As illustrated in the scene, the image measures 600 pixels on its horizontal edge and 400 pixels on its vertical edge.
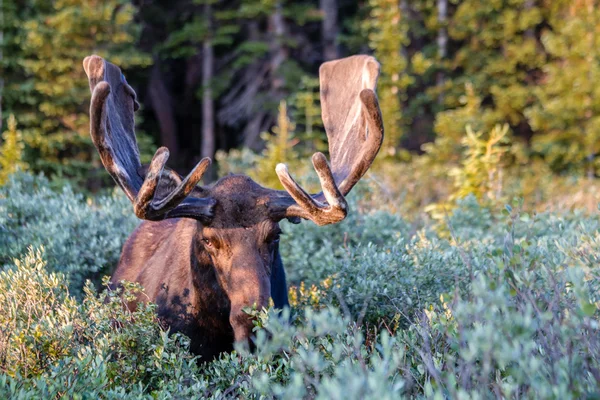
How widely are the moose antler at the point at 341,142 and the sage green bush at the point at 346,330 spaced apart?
632 millimetres

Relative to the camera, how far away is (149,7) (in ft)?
69.1

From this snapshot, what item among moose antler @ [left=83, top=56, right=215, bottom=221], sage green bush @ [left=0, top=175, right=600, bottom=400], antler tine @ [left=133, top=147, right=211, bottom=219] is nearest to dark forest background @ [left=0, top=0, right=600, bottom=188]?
sage green bush @ [left=0, top=175, right=600, bottom=400]

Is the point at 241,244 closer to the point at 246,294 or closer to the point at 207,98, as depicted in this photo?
the point at 246,294

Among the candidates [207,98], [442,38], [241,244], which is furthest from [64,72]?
[241,244]

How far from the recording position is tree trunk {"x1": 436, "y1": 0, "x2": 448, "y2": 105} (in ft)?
69.4

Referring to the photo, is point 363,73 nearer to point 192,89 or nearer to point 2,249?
point 2,249

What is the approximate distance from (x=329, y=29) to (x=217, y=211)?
17.9 metres

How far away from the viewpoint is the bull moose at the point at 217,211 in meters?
3.77

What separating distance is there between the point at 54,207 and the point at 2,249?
3.20 feet

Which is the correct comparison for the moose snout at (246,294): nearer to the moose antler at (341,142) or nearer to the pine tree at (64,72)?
the moose antler at (341,142)

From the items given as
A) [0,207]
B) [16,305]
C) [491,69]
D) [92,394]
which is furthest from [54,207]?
[491,69]

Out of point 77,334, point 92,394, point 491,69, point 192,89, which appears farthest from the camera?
point 192,89

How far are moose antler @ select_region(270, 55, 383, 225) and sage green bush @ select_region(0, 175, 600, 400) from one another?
63 cm

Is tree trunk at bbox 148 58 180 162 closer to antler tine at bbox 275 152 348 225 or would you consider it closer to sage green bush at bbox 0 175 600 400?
sage green bush at bbox 0 175 600 400
